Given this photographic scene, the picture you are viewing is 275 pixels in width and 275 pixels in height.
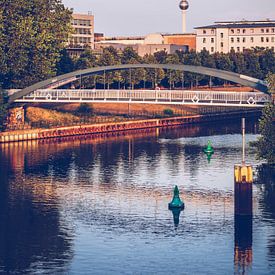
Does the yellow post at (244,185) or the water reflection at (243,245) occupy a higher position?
the yellow post at (244,185)

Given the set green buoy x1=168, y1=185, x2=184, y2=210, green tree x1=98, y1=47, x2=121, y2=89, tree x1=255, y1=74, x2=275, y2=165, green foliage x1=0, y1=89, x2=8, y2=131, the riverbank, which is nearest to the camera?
green buoy x1=168, y1=185, x2=184, y2=210

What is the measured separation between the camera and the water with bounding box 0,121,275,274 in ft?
211

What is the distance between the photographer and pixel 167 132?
13962 cm

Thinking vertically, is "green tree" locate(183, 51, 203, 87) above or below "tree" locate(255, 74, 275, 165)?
above

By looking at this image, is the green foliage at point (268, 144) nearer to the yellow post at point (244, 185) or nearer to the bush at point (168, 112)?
the yellow post at point (244, 185)

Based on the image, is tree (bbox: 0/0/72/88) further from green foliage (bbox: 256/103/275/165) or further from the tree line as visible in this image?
green foliage (bbox: 256/103/275/165)

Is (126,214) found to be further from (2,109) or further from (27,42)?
(27,42)

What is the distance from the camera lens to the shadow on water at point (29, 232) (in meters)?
64.3

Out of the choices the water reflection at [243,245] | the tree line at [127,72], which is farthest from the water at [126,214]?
the tree line at [127,72]

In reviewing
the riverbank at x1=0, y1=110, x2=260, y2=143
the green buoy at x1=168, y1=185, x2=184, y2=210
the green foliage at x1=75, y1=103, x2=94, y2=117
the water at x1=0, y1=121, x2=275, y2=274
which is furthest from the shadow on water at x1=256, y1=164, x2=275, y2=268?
the green foliage at x1=75, y1=103, x2=94, y2=117

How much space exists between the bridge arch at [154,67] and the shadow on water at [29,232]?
101 feet

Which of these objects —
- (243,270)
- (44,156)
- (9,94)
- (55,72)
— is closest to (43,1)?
(55,72)

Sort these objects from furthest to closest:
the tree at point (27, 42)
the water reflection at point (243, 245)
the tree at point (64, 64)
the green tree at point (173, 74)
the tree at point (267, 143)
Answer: the green tree at point (173, 74) < the tree at point (64, 64) < the tree at point (27, 42) < the tree at point (267, 143) < the water reflection at point (243, 245)

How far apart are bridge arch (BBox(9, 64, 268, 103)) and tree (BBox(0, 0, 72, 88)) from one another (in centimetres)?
598
